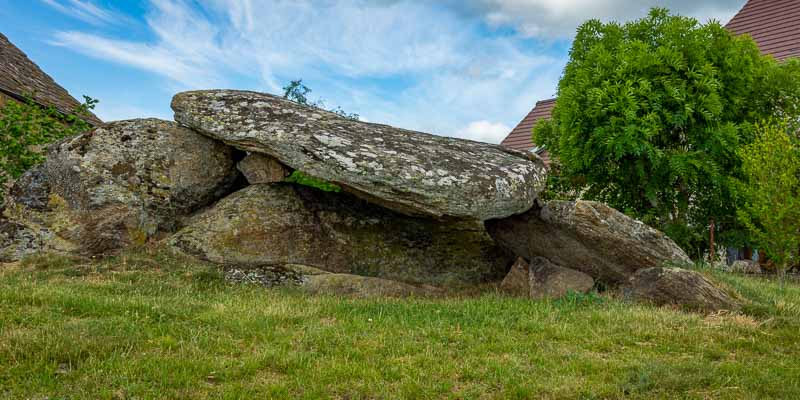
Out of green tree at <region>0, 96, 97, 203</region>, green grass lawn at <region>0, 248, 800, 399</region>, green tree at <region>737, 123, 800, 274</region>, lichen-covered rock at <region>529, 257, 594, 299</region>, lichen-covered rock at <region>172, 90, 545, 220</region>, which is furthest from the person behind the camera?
green tree at <region>0, 96, 97, 203</region>

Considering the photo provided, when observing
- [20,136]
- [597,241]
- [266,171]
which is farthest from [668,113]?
[20,136]

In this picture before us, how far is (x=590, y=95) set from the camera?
13.9 m

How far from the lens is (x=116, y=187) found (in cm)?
1061

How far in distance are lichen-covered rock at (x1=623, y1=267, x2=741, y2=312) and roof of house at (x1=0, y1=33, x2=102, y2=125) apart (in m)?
15.3

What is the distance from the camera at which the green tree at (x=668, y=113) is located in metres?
13.6

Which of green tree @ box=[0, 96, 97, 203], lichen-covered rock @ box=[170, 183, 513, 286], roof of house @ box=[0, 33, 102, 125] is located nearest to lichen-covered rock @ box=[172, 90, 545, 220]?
lichen-covered rock @ box=[170, 183, 513, 286]

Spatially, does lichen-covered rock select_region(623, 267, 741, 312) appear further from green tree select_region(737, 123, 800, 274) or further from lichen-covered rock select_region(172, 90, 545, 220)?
green tree select_region(737, 123, 800, 274)

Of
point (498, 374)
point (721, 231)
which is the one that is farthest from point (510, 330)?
point (721, 231)

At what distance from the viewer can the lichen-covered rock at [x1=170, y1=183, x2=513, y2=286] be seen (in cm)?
1026

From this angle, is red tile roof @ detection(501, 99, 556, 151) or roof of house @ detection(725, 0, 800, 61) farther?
red tile roof @ detection(501, 99, 556, 151)

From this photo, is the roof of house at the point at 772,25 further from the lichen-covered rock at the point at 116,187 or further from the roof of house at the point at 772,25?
the lichen-covered rock at the point at 116,187

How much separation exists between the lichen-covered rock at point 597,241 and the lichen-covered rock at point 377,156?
0.63 meters

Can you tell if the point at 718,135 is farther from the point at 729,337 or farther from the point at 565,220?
the point at 729,337

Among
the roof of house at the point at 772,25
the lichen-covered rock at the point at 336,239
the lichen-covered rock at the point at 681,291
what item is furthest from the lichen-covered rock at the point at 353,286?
the roof of house at the point at 772,25
